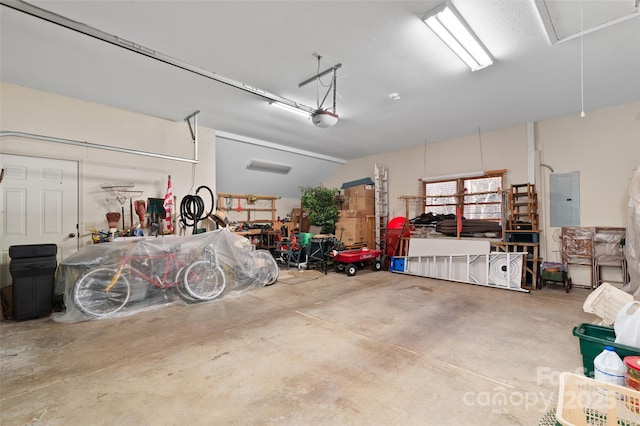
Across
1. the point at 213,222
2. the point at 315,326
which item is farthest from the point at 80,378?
the point at 213,222

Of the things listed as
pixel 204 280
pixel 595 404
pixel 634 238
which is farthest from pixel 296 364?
pixel 634 238

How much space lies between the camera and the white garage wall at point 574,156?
4.68 meters

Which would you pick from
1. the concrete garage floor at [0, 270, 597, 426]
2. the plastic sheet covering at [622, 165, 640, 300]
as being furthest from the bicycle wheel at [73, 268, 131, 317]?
the plastic sheet covering at [622, 165, 640, 300]

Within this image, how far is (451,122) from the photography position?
5.57 meters

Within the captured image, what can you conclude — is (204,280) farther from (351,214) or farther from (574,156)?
(574,156)

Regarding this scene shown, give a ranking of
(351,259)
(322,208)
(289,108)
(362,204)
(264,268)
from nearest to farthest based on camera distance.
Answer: (289,108) < (264,268) < (351,259) < (362,204) < (322,208)

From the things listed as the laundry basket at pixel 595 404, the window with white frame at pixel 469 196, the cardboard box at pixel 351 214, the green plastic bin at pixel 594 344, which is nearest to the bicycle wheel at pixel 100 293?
the laundry basket at pixel 595 404

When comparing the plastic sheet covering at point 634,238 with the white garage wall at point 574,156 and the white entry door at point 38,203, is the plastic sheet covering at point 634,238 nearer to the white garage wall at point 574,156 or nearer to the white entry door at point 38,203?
the white garage wall at point 574,156

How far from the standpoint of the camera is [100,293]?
3568mm

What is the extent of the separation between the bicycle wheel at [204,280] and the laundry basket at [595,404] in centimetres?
412

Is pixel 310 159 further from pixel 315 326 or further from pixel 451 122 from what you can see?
pixel 315 326

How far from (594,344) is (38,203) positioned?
257 inches

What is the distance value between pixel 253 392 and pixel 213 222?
4.86 metres

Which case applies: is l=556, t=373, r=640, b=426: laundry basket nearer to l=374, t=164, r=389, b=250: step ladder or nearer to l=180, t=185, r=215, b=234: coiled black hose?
l=180, t=185, r=215, b=234: coiled black hose
